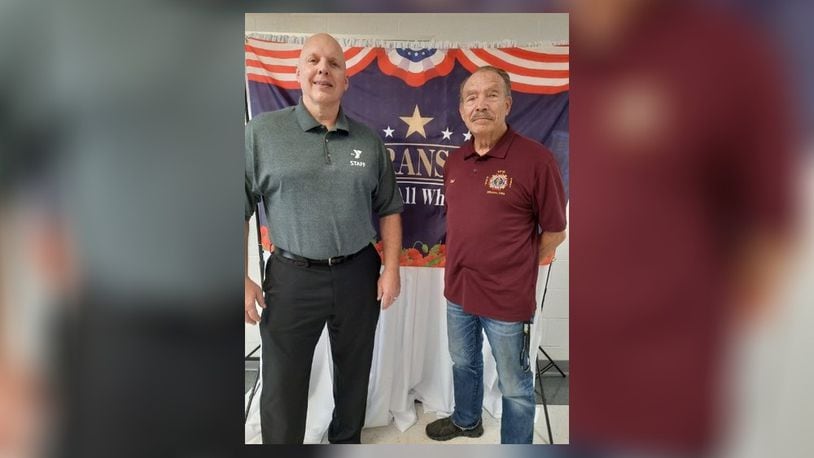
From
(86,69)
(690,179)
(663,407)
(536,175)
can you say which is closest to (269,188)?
(86,69)

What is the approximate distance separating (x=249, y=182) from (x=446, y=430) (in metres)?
1.02

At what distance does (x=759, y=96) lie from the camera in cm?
Answer: 135

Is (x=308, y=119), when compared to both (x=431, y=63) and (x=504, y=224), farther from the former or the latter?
(x=504, y=224)

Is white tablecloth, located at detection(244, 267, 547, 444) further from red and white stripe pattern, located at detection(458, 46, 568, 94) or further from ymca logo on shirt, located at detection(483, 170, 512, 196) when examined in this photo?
red and white stripe pattern, located at detection(458, 46, 568, 94)

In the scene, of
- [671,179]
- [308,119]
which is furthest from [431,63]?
[671,179]

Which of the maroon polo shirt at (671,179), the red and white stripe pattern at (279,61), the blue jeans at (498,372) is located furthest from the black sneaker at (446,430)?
the red and white stripe pattern at (279,61)

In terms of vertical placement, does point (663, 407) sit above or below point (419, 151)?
below

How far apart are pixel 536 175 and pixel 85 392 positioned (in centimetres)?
163

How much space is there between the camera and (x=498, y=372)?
138 centimetres

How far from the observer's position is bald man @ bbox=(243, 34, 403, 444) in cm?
135

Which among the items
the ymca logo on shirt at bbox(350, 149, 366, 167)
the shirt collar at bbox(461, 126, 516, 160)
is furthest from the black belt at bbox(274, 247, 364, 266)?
the shirt collar at bbox(461, 126, 516, 160)

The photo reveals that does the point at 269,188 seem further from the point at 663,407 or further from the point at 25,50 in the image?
the point at 663,407

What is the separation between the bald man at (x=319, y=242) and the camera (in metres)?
1.35

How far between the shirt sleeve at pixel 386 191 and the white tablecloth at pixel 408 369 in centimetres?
20
